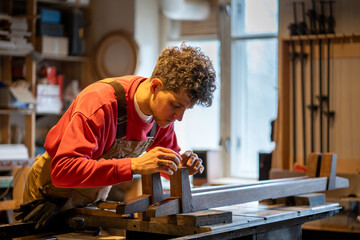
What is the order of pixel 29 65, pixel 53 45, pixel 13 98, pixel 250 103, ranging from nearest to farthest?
pixel 13 98, pixel 29 65, pixel 53 45, pixel 250 103

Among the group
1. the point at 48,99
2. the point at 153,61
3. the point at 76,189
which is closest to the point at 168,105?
the point at 76,189

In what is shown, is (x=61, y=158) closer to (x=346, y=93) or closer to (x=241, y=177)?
(x=346, y=93)

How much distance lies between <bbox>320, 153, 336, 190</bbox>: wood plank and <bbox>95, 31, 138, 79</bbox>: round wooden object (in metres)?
3.68

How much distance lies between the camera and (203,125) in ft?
22.2

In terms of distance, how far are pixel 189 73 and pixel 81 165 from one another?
546mm

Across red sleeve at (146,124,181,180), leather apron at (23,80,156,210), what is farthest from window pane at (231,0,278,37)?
leather apron at (23,80,156,210)

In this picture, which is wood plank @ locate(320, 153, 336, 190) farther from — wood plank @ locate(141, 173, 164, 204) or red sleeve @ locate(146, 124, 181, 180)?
wood plank @ locate(141, 173, 164, 204)

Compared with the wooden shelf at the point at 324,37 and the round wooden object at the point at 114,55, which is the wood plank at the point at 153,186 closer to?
the wooden shelf at the point at 324,37

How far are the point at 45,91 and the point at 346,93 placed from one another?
3.18 m

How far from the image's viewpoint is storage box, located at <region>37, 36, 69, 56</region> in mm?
6031

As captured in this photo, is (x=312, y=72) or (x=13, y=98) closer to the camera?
(x=312, y=72)

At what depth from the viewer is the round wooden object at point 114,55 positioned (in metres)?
6.38

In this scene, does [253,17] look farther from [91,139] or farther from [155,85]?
[91,139]

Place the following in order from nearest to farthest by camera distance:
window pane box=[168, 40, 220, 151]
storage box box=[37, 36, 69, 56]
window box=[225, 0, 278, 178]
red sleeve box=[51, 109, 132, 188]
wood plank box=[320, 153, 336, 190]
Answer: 1. red sleeve box=[51, 109, 132, 188]
2. wood plank box=[320, 153, 336, 190]
3. storage box box=[37, 36, 69, 56]
4. window box=[225, 0, 278, 178]
5. window pane box=[168, 40, 220, 151]
